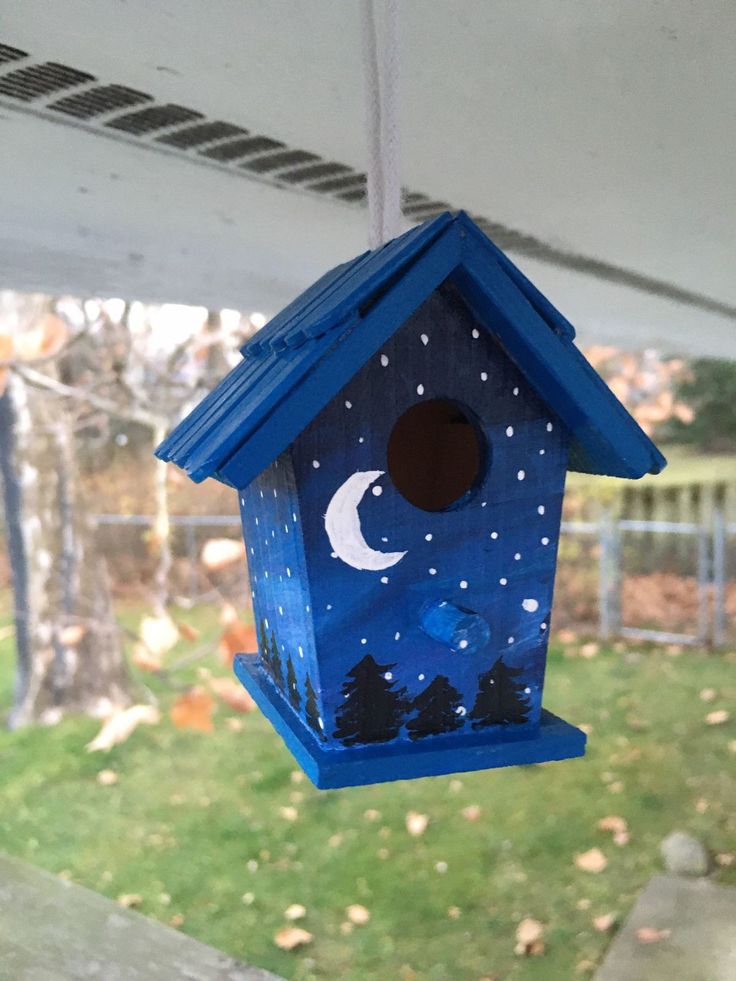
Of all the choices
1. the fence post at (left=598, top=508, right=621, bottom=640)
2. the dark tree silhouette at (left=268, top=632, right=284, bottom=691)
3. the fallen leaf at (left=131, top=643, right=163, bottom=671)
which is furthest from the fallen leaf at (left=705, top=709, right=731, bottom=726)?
the dark tree silhouette at (left=268, top=632, right=284, bottom=691)

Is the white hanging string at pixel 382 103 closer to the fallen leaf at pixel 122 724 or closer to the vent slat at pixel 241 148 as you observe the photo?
the vent slat at pixel 241 148

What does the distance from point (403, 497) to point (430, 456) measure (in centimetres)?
22

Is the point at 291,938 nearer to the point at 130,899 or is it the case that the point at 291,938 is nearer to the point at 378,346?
the point at 130,899

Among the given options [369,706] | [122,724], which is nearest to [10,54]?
[369,706]

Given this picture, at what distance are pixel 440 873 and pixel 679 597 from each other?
2.21 metres

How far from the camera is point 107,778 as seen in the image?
2.69m

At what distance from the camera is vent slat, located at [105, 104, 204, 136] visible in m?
0.63

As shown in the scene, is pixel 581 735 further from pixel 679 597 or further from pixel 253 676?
pixel 679 597

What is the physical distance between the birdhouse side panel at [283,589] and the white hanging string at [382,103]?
0.55 feet

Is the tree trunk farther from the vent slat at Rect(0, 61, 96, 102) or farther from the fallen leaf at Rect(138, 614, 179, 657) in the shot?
the vent slat at Rect(0, 61, 96, 102)

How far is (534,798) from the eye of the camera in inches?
95.9

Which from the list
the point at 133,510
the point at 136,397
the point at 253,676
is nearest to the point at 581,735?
the point at 253,676

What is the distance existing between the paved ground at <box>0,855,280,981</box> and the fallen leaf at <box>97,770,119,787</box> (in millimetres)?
491

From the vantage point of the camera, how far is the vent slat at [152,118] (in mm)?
635
